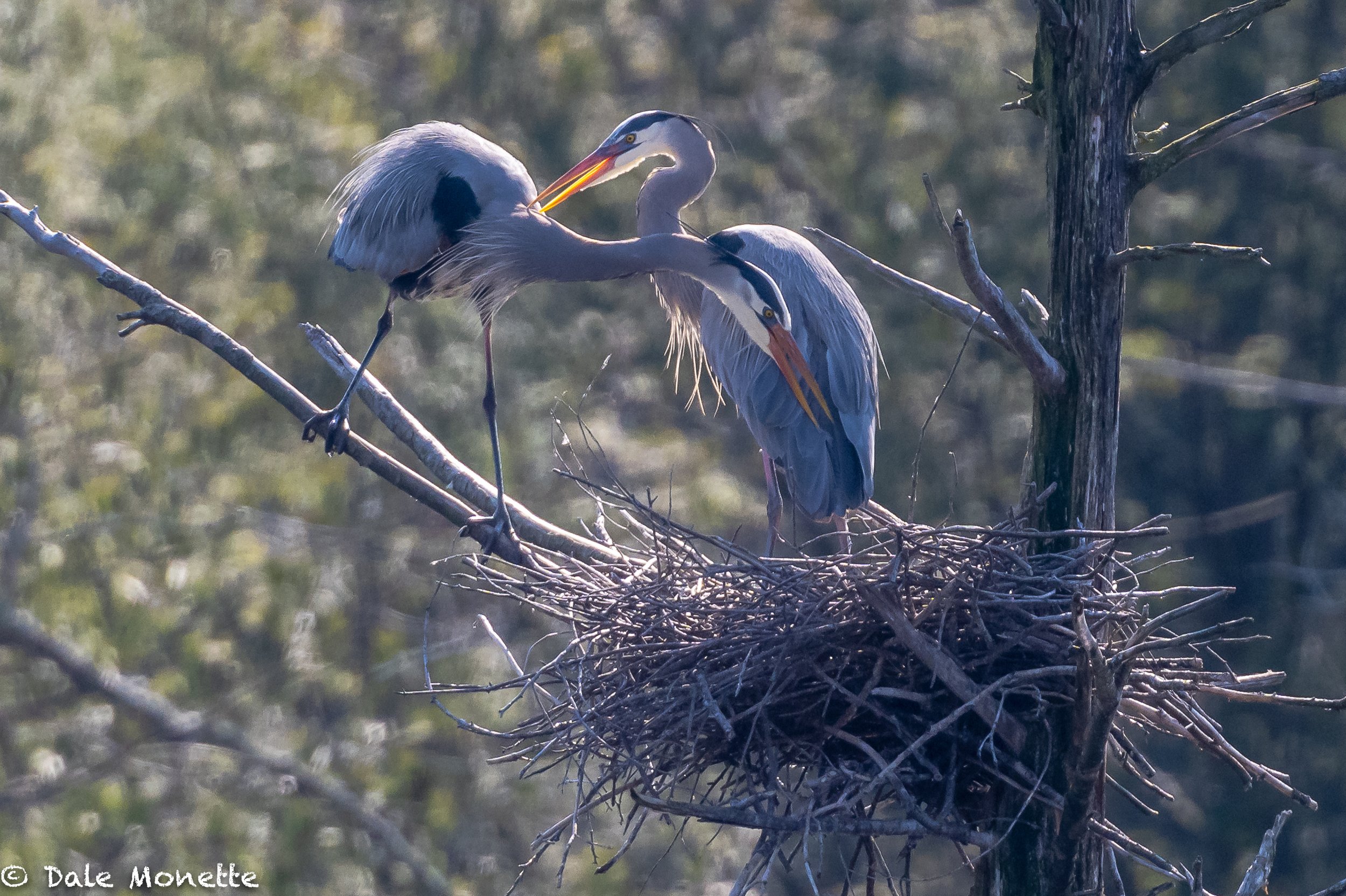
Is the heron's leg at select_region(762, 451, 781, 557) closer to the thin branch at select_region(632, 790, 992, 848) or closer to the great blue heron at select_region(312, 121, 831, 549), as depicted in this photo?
the great blue heron at select_region(312, 121, 831, 549)

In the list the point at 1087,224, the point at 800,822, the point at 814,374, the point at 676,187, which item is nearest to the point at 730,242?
the point at 676,187

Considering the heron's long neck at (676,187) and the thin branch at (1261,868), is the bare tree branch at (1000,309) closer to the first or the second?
the thin branch at (1261,868)

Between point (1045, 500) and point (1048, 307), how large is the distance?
1.38ft

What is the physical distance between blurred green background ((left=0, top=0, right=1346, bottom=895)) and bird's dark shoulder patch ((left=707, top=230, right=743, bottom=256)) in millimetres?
3482

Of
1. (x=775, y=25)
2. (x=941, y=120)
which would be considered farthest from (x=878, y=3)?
(x=941, y=120)

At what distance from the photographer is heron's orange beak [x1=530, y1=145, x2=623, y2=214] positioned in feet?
16.3

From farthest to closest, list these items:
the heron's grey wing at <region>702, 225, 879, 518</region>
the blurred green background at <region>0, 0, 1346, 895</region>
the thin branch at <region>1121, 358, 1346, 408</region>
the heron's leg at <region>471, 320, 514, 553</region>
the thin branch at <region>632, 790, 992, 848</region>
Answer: the thin branch at <region>1121, 358, 1346, 408</region> → the blurred green background at <region>0, 0, 1346, 895</region> → the heron's grey wing at <region>702, 225, 879, 518</region> → the heron's leg at <region>471, 320, 514, 553</region> → the thin branch at <region>632, 790, 992, 848</region>

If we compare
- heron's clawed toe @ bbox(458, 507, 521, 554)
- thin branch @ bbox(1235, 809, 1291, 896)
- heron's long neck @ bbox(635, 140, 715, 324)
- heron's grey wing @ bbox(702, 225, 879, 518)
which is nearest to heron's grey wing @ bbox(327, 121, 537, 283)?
heron's long neck @ bbox(635, 140, 715, 324)

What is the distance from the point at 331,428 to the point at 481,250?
77 cm

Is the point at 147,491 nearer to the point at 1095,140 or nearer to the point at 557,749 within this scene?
the point at 557,749

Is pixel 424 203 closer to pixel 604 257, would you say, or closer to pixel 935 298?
pixel 604 257

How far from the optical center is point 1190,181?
35.9 feet

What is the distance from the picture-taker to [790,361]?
14.3ft

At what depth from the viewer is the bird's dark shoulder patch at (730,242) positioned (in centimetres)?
496
